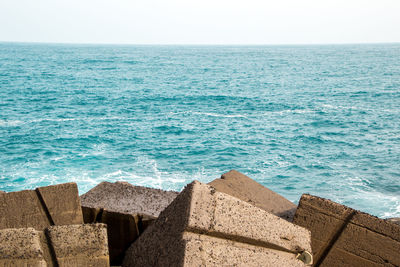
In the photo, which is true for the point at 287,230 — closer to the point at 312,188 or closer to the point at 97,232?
the point at 97,232

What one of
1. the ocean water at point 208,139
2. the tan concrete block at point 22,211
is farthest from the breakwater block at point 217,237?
the ocean water at point 208,139

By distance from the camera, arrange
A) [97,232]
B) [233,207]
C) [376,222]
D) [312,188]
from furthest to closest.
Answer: [312,188]
[376,222]
[233,207]
[97,232]

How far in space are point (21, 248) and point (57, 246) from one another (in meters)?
0.20

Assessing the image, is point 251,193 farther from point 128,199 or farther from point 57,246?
point 57,246

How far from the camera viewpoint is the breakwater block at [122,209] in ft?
10.8

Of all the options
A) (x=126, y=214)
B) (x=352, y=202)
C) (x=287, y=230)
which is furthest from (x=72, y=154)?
(x=287, y=230)

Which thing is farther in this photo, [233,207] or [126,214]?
[126,214]

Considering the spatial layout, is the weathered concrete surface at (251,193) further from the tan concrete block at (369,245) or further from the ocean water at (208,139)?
the ocean water at (208,139)

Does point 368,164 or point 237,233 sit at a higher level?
point 237,233

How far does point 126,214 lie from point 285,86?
141 ft

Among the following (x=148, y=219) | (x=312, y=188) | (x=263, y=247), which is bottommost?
(x=312, y=188)

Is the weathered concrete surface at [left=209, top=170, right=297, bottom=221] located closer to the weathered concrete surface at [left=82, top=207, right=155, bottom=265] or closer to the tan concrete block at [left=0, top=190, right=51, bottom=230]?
the weathered concrete surface at [left=82, top=207, right=155, bottom=265]

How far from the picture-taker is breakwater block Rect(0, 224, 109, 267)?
2.24 metres

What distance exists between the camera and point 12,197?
3020 mm
